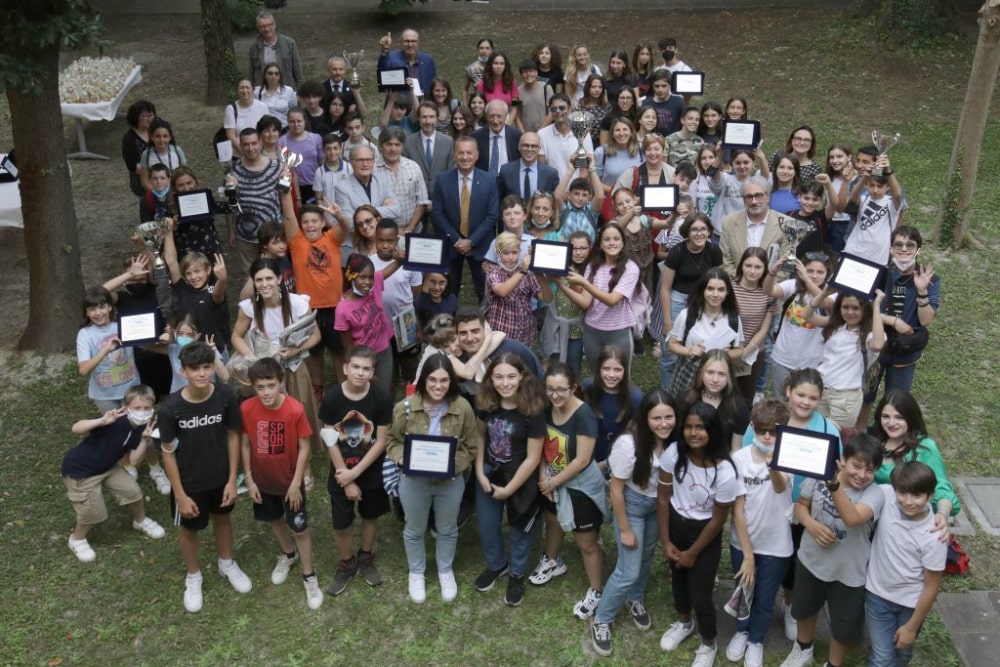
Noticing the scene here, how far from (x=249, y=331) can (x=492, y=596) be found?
2.44 metres

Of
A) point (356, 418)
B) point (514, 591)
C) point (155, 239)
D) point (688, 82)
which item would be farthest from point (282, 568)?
point (688, 82)

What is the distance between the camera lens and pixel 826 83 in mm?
14484

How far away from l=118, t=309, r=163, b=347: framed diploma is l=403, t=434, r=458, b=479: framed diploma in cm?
203

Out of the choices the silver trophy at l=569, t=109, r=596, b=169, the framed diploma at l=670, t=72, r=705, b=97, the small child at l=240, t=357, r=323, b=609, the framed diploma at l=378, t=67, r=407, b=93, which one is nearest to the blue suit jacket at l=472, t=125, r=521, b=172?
the silver trophy at l=569, t=109, r=596, b=169

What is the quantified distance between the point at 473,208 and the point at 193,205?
223 centimetres

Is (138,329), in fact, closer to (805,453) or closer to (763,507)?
(763,507)

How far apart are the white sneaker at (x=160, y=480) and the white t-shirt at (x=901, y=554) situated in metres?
4.66

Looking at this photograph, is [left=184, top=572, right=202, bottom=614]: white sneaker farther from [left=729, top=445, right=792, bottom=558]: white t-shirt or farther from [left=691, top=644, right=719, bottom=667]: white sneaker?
[left=729, top=445, right=792, bottom=558]: white t-shirt

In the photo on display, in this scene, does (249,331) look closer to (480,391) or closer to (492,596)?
(480,391)

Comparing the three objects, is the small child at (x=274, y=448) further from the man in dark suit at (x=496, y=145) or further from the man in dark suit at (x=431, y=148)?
the man in dark suit at (x=496, y=145)

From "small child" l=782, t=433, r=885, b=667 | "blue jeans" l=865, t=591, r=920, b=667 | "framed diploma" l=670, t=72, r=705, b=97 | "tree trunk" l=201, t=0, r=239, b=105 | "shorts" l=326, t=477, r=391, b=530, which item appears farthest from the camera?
"tree trunk" l=201, t=0, r=239, b=105

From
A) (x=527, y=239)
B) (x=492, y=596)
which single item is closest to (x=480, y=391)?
(x=492, y=596)

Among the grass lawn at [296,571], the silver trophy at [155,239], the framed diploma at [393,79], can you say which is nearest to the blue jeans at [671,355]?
the grass lawn at [296,571]

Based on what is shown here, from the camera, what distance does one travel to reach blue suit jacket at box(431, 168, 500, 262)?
7.93 m
